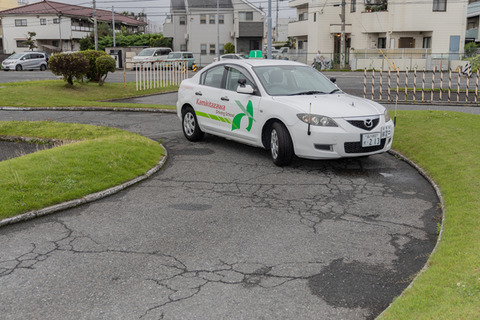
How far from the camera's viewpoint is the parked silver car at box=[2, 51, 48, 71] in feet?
146

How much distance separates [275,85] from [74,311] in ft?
19.9

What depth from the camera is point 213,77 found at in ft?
33.5

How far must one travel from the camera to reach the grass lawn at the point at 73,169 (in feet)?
21.9

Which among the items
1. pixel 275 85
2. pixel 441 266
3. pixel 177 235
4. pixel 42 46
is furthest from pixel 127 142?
pixel 42 46

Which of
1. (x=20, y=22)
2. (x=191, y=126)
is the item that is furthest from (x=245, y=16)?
(x=191, y=126)

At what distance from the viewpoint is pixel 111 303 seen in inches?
163

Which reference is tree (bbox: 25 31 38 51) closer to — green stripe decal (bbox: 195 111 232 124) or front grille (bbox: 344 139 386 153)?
green stripe decal (bbox: 195 111 232 124)

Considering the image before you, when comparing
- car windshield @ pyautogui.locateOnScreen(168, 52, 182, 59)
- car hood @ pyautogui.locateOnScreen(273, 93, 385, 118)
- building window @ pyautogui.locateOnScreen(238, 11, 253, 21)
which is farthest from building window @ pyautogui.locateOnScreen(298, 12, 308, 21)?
car hood @ pyautogui.locateOnScreen(273, 93, 385, 118)

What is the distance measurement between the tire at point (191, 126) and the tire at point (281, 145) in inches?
93.5

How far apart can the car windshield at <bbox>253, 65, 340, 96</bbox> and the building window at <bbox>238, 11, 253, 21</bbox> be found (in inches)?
1977

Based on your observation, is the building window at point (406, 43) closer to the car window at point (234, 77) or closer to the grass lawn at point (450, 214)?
the grass lawn at point (450, 214)

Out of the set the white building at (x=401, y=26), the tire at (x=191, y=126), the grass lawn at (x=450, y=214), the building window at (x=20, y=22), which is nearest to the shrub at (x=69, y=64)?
the tire at (x=191, y=126)

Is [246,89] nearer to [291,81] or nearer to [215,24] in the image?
[291,81]

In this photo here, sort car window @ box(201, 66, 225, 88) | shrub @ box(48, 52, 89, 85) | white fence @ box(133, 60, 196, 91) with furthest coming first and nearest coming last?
white fence @ box(133, 60, 196, 91) < shrub @ box(48, 52, 89, 85) < car window @ box(201, 66, 225, 88)
